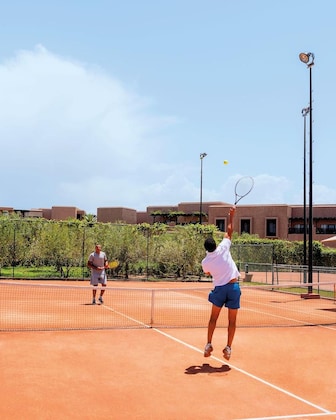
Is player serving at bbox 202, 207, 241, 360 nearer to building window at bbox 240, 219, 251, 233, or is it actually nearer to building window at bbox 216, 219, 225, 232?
building window at bbox 240, 219, 251, 233

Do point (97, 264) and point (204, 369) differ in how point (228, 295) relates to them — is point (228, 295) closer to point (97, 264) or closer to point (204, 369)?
point (204, 369)

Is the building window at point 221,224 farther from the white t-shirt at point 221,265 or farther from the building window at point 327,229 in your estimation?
the white t-shirt at point 221,265

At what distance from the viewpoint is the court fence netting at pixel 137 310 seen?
11625 millimetres

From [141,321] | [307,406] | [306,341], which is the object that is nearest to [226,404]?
[307,406]

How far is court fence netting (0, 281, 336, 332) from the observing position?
458 inches

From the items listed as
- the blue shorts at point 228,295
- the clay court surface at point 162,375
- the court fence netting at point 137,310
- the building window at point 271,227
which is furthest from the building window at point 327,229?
the blue shorts at point 228,295

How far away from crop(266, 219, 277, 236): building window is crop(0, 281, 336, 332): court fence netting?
153ft

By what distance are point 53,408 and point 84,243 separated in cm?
2323

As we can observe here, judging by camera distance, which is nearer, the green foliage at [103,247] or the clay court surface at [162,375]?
the clay court surface at [162,375]

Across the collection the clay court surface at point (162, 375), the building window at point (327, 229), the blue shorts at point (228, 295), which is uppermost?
the building window at point (327, 229)

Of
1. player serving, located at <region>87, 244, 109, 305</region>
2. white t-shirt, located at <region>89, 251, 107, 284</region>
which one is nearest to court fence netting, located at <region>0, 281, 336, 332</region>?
player serving, located at <region>87, 244, 109, 305</region>

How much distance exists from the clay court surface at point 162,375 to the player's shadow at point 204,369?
1 centimetres

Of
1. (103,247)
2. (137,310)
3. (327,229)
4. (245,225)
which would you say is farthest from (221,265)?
(245,225)

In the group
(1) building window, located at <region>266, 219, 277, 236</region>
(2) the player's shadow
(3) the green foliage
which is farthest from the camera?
(1) building window, located at <region>266, 219, 277, 236</region>
